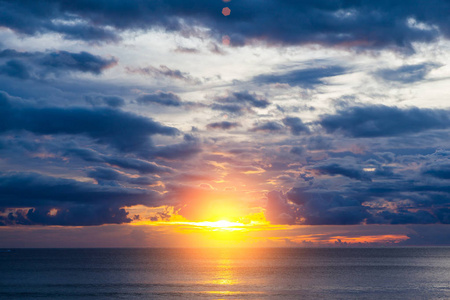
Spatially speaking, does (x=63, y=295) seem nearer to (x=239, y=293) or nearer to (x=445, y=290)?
(x=239, y=293)

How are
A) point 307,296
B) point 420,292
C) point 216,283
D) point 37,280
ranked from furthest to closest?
point 37,280 < point 216,283 < point 420,292 < point 307,296

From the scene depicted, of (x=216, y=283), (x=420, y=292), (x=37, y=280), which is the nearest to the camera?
(x=420, y=292)

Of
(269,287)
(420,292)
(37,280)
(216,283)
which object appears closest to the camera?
(420,292)

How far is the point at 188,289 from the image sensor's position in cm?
12756

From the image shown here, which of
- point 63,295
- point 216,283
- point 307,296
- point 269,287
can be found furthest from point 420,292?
point 63,295

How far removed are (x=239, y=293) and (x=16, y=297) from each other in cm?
5480

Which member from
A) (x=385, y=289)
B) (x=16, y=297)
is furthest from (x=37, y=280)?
(x=385, y=289)

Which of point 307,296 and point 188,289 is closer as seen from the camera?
point 307,296

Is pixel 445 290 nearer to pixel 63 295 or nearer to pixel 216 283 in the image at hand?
pixel 216 283

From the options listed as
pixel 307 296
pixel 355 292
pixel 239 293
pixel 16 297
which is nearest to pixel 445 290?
pixel 355 292

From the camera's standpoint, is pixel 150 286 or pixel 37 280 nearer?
pixel 150 286

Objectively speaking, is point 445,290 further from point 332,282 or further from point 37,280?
point 37,280

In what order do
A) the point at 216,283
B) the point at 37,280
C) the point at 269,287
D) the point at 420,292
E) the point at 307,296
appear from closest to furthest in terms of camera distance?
the point at 307,296, the point at 420,292, the point at 269,287, the point at 216,283, the point at 37,280

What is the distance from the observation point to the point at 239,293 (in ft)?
388
